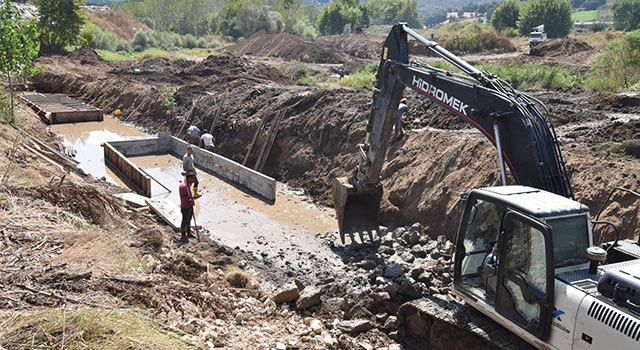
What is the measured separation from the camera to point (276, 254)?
11.6m

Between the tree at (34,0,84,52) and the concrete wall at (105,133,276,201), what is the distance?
1076 inches

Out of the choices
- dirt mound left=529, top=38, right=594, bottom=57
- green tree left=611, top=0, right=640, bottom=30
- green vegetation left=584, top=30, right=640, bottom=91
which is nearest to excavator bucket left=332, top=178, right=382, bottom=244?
green vegetation left=584, top=30, right=640, bottom=91

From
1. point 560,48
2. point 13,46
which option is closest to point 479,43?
point 560,48

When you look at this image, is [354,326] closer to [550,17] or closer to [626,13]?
[550,17]

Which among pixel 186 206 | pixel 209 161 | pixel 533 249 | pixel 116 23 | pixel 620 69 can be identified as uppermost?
pixel 620 69

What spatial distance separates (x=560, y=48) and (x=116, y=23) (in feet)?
194

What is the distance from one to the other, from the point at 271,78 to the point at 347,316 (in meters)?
23.2

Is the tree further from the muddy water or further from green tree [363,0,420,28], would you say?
green tree [363,0,420,28]

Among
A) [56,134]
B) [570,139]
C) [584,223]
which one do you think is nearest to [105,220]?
[584,223]

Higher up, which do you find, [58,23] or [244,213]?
[58,23]

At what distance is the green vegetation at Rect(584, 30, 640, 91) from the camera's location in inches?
790

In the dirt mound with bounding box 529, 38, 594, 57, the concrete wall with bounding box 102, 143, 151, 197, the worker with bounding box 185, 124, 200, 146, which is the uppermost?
the dirt mound with bounding box 529, 38, 594, 57

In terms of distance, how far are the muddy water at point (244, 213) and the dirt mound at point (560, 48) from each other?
95.3 ft

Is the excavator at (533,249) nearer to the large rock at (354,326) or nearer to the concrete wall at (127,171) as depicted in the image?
the large rock at (354,326)
